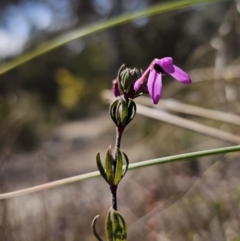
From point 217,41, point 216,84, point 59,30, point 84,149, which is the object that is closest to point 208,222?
point 216,84

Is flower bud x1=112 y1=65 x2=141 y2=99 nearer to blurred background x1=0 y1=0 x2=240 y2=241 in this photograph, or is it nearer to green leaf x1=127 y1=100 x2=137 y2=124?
green leaf x1=127 y1=100 x2=137 y2=124

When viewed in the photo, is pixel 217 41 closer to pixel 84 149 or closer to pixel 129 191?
pixel 129 191

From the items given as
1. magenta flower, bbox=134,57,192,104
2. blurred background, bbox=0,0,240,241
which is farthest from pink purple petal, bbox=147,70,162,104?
blurred background, bbox=0,0,240,241

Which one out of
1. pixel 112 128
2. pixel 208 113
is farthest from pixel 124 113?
pixel 112 128

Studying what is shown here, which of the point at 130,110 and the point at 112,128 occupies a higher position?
the point at 112,128

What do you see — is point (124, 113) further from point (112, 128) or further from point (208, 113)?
point (112, 128)

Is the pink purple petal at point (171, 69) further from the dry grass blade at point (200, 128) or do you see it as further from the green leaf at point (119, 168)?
the dry grass blade at point (200, 128)
